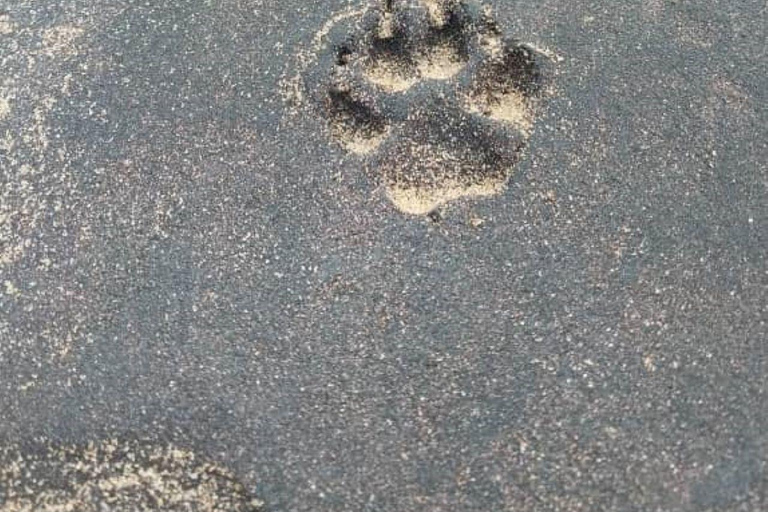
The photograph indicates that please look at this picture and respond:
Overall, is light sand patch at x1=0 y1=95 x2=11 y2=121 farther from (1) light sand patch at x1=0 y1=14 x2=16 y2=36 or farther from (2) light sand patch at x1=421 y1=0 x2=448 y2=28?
(2) light sand patch at x1=421 y1=0 x2=448 y2=28

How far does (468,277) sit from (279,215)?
337mm

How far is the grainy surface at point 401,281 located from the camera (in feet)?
3.93

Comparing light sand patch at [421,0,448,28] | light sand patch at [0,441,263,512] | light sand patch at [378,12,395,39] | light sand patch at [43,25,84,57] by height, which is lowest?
light sand patch at [0,441,263,512]

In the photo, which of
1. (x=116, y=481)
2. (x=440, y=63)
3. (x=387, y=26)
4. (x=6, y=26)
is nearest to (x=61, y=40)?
(x=6, y=26)

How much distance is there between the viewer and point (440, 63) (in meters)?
1.39

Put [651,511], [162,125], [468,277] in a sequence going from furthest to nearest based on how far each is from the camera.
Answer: [162,125]
[468,277]
[651,511]

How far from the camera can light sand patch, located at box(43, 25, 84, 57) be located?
57.4 inches

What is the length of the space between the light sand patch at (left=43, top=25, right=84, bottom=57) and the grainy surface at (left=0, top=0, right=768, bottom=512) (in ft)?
0.12

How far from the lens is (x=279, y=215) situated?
4.32 feet

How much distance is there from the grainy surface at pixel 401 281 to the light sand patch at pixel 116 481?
0.03 meters

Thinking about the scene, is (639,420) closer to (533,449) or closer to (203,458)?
(533,449)

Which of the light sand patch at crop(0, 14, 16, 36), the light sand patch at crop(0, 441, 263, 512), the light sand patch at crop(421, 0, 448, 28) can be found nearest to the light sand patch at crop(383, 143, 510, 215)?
the light sand patch at crop(421, 0, 448, 28)

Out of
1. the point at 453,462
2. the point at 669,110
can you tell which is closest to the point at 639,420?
the point at 453,462

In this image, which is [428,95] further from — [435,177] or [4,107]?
[4,107]
